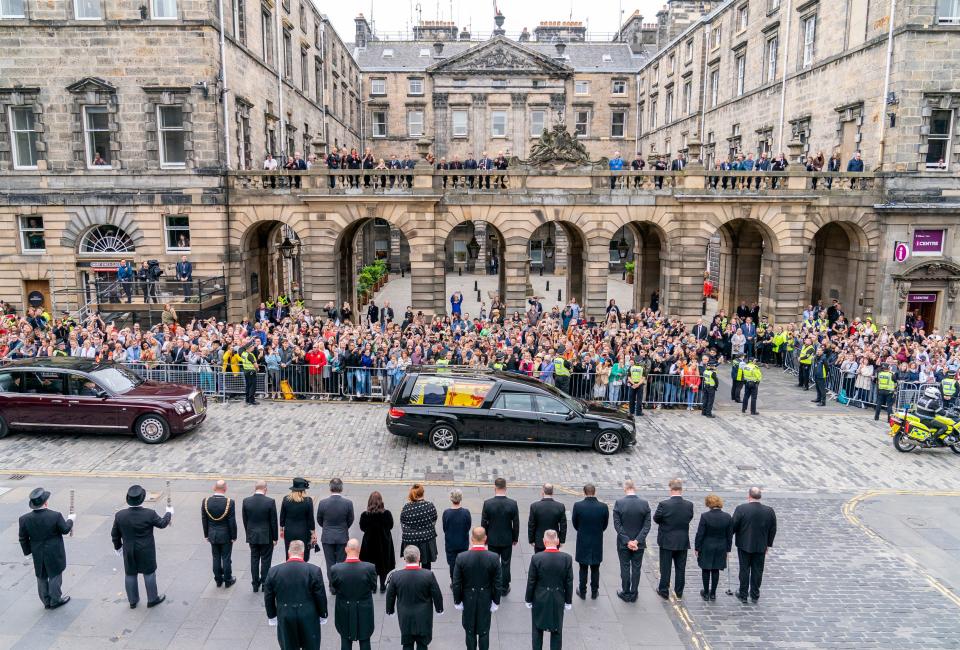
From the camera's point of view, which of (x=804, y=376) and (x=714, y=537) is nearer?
(x=714, y=537)

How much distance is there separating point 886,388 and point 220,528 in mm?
15976

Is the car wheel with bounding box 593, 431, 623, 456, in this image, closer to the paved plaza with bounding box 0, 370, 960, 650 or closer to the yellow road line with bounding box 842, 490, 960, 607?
the paved plaza with bounding box 0, 370, 960, 650

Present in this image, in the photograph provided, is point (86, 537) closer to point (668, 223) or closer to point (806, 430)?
point (806, 430)

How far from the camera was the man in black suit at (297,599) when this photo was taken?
7012 mm

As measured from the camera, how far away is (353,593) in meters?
7.14

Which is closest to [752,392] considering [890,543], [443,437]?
[890,543]

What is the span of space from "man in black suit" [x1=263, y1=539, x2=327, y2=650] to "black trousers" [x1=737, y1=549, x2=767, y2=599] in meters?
5.41

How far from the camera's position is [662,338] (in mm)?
19953

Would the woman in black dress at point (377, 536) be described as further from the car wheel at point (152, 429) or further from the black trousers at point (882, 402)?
the black trousers at point (882, 402)

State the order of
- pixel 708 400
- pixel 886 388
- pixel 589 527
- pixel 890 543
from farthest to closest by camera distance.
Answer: pixel 708 400 → pixel 886 388 → pixel 890 543 → pixel 589 527

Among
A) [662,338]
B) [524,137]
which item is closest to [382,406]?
[662,338]

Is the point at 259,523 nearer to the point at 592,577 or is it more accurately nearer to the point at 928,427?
the point at 592,577

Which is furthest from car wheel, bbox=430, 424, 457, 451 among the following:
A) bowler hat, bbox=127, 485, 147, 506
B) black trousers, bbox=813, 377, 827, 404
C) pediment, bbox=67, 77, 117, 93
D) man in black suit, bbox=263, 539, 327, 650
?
pediment, bbox=67, 77, 117, 93

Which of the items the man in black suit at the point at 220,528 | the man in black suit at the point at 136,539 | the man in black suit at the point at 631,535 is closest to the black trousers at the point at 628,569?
the man in black suit at the point at 631,535
